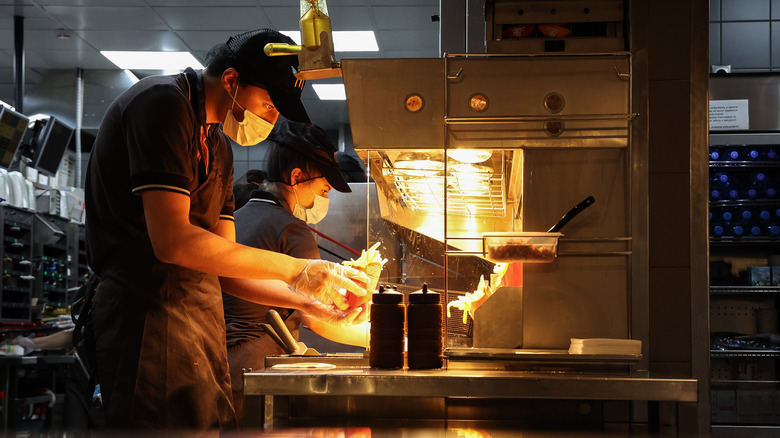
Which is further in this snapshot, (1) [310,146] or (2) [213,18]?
(2) [213,18]

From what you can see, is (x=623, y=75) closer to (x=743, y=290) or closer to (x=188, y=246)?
(x=188, y=246)

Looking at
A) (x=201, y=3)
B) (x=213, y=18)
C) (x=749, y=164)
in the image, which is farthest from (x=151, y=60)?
(x=749, y=164)

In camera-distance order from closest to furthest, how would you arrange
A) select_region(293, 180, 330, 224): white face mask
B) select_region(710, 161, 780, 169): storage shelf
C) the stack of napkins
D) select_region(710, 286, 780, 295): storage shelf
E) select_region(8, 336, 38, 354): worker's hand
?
the stack of napkins, select_region(293, 180, 330, 224): white face mask, select_region(710, 286, 780, 295): storage shelf, select_region(710, 161, 780, 169): storage shelf, select_region(8, 336, 38, 354): worker's hand

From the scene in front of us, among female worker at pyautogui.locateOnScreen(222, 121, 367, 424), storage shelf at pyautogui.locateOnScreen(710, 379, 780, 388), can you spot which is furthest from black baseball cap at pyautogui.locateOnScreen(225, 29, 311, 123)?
storage shelf at pyautogui.locateOnScreen(710, 379, 780, 388)

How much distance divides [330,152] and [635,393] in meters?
1.99

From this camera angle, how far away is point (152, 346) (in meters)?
1.78

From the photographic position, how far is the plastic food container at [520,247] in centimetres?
172

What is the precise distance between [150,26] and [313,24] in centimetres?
662

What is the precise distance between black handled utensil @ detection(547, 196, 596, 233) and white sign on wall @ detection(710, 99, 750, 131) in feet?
12.7

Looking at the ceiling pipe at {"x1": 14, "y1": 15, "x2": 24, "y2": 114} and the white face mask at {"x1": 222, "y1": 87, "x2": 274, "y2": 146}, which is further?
the ceiling pipe at {"x1": 14, "y1": 15, "x2": 24, "y2": 114}

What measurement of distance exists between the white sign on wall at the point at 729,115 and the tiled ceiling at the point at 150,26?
2.88 metres

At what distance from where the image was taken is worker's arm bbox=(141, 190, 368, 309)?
5.78ft

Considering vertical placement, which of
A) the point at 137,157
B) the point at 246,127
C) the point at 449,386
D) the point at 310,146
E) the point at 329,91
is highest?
the point at 329,91

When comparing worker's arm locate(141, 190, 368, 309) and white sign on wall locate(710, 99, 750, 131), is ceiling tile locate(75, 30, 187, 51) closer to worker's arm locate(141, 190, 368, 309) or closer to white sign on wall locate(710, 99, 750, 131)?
white sign on wall locate(710, 99, 750, 131)
